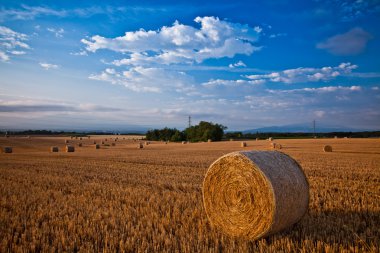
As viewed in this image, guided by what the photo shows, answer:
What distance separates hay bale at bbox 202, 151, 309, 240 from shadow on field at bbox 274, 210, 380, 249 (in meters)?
0.23

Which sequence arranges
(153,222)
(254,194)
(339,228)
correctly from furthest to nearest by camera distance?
(153,222) < (254,194) < (339,228)

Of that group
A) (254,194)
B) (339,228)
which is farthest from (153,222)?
(339,228)

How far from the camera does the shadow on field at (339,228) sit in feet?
15.3

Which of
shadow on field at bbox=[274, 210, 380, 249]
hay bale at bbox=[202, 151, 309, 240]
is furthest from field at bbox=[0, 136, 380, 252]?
hay bale at bbox=[202, 151, 309, 240]

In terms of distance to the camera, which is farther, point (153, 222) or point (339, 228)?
point (153, 222)

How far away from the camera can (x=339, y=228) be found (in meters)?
5.14

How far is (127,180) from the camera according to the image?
11.0 meters

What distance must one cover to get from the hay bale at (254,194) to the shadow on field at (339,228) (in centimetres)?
23

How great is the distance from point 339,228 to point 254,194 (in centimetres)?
146

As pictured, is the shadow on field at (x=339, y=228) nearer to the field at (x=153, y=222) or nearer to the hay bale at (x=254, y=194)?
the field at (x=153, y=222)

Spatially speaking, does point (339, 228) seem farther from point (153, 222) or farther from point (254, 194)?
point (153, 222)

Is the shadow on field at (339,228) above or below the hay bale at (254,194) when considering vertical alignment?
below

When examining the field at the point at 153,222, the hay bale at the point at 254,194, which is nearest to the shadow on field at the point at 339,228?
the field at the point at 153,222

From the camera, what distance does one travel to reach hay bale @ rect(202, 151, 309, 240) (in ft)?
16.8
